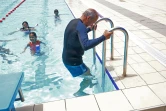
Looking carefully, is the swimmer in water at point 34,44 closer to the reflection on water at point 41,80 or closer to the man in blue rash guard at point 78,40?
the reflection on water at point 41,80

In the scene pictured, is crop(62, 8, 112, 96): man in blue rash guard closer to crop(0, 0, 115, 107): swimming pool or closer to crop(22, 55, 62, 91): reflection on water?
crop(0, 0, 115, 107): swimming pool

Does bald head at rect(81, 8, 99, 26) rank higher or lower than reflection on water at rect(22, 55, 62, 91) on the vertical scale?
higher

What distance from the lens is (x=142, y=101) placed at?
278 centimetres

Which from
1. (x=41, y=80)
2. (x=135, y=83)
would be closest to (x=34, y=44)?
(x=41, y=80)

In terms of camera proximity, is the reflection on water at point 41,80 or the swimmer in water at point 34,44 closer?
the reflection on water at point 41,80

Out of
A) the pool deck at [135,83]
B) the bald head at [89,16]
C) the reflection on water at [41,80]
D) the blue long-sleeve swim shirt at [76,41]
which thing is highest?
the bald head at [89,16]

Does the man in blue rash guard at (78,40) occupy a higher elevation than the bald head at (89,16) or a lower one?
lower

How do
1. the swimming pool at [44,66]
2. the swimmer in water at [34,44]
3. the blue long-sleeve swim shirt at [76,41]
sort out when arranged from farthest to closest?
the swimmer in water at [34,44] < the swimming pool at [44,66] < the blue long-sleeve swim shirt at [76,41]

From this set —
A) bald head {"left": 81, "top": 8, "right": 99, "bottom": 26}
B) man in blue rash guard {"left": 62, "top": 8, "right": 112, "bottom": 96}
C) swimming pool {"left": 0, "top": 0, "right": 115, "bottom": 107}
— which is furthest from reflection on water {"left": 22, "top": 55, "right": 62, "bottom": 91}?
bald head {"left": 81, "top": 8, "right": 99, "bottom": 26}

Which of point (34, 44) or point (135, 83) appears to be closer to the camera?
point (135, 83)

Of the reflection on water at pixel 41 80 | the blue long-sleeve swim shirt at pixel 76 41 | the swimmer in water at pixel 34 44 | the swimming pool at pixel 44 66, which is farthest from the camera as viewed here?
the swimmer in water at pixel 34 44

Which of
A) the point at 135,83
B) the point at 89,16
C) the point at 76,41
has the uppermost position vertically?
the point at 89,16

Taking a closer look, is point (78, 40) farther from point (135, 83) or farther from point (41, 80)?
point (41, 80)

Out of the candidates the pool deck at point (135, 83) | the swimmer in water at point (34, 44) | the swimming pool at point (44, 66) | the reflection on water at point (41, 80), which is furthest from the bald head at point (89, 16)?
the swimmer in water at point (34, 44)
